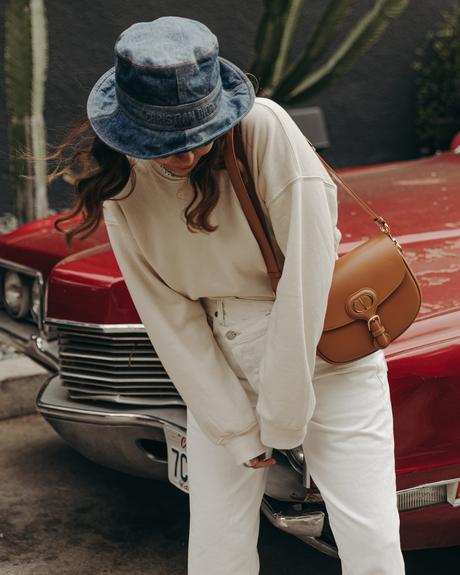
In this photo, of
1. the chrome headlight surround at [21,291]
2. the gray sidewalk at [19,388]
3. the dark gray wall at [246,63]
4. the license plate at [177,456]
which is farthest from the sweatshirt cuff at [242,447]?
the dark gray wall at [246,63]

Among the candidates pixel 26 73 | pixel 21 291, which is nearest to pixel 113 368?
pixel 21 291

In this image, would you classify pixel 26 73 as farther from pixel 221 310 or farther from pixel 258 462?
pixel 258 462

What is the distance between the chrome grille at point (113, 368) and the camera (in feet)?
9.93

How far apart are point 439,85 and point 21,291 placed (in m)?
5.86

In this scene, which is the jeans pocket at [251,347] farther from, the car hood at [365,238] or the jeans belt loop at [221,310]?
the car hood at [365,238]

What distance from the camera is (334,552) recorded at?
2.59 m

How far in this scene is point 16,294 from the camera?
386cm

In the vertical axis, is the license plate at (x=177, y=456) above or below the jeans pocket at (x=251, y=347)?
below

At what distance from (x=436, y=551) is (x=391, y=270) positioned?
1314 millimetres

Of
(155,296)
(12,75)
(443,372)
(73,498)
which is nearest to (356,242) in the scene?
(443,372)

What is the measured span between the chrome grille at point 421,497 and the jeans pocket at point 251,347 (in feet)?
2.07

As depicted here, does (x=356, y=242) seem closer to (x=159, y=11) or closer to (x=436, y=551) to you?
(x=436, y=551)

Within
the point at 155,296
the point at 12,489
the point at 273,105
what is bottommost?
the point at 12,489

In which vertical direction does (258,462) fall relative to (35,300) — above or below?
above
